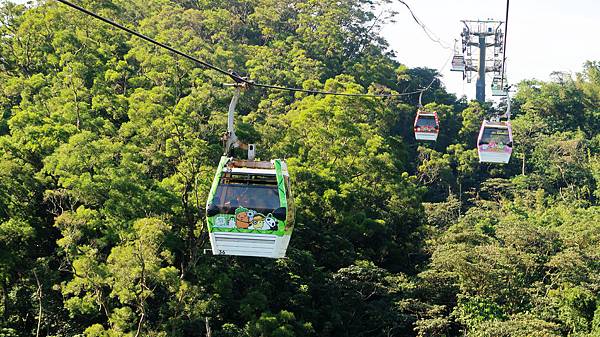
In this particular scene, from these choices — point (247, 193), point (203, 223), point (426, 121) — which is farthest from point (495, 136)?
point (247, 193)

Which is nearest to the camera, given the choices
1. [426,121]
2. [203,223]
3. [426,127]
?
[203,223]

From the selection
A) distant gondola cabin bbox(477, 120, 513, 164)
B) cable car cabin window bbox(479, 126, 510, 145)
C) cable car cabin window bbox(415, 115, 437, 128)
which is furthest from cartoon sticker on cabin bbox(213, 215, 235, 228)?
cable car cabin window bbox(415, 115, 437, 128)

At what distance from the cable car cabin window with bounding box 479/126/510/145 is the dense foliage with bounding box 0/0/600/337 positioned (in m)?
5.03

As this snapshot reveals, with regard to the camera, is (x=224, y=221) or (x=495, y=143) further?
(x=495, y=143)

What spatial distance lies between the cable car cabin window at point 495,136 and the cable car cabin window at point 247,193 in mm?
10228

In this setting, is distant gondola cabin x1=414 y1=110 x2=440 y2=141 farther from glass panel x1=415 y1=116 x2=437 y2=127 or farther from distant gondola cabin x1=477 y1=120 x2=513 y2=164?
distant gondola cabin x1=477 y1=120 x2=513 y2=164

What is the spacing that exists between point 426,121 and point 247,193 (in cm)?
1576

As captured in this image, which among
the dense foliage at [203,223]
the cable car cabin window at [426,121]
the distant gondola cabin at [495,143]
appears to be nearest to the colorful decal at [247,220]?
the dense foliage at [203,223]

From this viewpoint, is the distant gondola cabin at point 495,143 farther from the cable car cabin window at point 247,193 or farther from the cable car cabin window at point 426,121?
the cable car cabin window at point 247,193

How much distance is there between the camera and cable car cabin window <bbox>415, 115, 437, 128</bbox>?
24.6 m

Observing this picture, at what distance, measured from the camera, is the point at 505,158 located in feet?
62.2

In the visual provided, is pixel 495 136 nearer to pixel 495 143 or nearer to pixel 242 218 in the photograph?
pixel 495 143

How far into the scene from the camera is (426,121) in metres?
24.8

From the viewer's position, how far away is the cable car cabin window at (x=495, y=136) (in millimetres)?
18828
